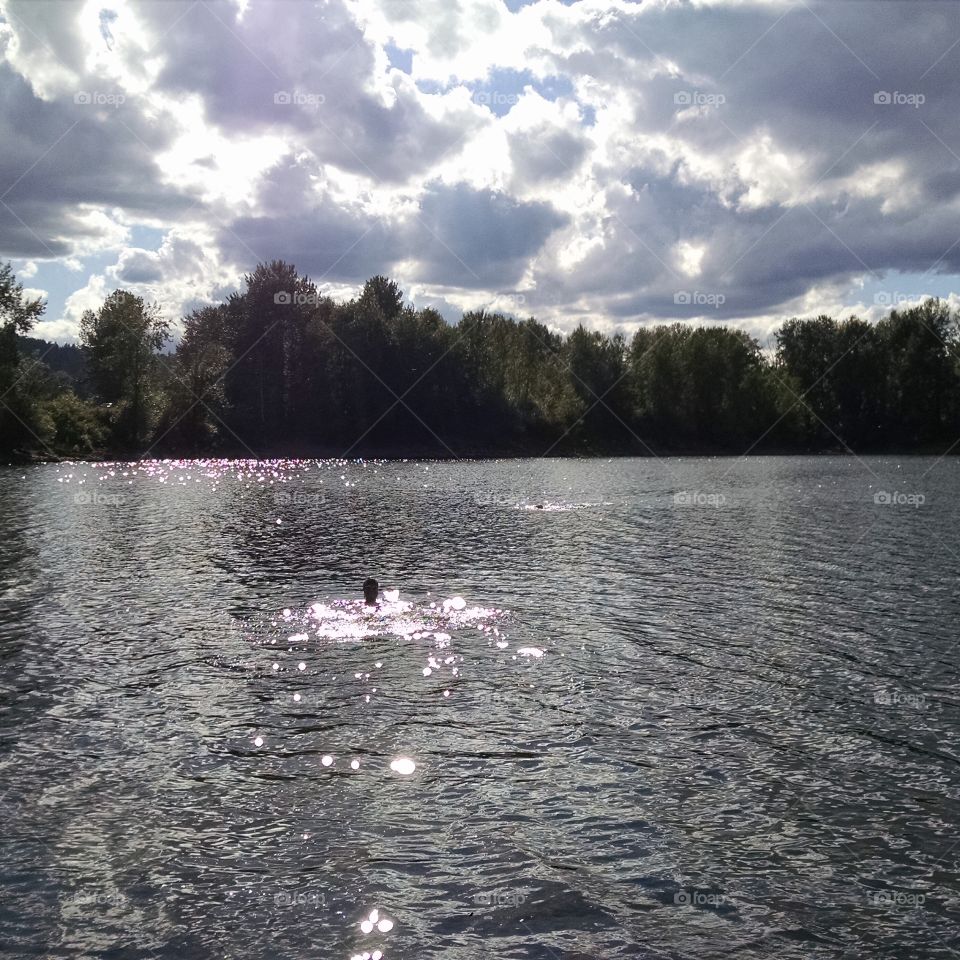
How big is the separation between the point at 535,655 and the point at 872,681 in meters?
8.11

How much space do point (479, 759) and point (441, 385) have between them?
12977cm

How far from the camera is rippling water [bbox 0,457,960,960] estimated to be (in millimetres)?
11109

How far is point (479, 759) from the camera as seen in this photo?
1612 cm

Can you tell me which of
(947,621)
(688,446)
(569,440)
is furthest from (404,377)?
(947,621)

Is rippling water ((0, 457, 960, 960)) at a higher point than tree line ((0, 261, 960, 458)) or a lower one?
lower

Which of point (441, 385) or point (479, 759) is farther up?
point (441, 385)

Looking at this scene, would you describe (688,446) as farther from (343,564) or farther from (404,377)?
(343,564)

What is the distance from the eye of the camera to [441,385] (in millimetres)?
144125

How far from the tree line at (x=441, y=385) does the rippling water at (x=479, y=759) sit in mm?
97397

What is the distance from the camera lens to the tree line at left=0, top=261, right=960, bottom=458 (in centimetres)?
12975

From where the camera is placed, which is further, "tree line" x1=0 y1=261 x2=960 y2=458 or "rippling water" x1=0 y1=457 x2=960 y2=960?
"tree line" x1=0 y1=261 x2=960 y2=458

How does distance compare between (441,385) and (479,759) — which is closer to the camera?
(479,759)

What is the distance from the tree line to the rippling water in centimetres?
9740

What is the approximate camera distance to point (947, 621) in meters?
27.4
